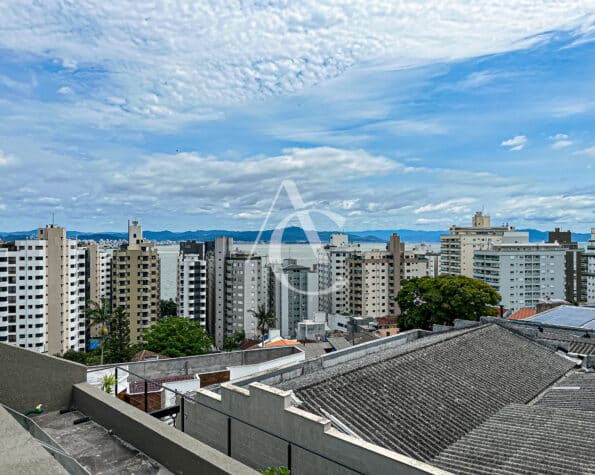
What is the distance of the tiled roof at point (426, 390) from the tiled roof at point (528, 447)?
0.51 m

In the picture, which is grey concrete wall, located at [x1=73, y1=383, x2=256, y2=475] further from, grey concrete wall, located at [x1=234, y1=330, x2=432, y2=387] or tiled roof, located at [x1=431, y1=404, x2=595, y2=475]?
tiled roof, located at [x1=431, y1=404, x2=595, y2=475]

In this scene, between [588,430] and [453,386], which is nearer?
[588,430]

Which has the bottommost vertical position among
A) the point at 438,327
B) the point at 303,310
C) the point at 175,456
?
the point at 303,310

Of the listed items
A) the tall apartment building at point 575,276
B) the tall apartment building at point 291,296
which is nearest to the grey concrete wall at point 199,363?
the tall apartment building at point 291,296

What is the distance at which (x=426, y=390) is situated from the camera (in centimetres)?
1144

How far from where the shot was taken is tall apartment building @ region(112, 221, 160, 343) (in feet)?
234

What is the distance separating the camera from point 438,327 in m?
23.9

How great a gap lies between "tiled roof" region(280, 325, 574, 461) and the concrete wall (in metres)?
0.86

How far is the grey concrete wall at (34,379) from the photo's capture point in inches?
245

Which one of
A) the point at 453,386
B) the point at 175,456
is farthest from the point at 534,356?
the point at 175,456

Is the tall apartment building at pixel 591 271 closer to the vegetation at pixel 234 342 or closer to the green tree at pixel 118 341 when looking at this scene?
the vegetation at pixel 234 342

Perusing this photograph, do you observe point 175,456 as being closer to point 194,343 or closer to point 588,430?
point 588,430

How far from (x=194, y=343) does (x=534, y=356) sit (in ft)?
84.9

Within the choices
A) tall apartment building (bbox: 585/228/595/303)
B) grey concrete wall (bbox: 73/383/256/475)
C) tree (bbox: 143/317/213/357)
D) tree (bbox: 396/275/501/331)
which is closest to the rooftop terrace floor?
grey concrete wall (bbox: 73/383/256/475)
